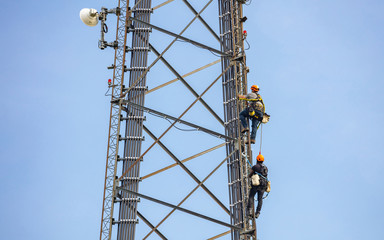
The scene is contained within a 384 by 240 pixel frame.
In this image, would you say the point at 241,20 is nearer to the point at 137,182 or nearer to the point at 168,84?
the point at 168,84

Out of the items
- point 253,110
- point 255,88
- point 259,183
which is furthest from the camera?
point 255,88

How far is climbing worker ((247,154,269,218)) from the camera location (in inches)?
1663

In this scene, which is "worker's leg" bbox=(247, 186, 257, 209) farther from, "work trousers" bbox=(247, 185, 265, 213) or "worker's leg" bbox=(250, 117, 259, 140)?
"worker's leg" bbox=(250, 117, 259, 140)

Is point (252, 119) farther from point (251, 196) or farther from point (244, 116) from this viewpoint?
point (251, 196)

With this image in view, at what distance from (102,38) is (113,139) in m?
4.87

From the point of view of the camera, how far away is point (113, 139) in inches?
1722

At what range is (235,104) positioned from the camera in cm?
4466

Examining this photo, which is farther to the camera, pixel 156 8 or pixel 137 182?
pixel 156 8

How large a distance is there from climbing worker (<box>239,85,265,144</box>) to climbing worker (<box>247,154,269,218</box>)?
68.4 inches

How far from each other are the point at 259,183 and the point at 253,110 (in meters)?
3.20

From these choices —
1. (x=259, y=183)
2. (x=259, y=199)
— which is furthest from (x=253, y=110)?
(x=259, y=199)

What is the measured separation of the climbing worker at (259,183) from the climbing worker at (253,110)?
174 cm

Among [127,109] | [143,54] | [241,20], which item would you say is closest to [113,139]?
[127,109]

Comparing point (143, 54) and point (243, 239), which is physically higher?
point (143, 54)
